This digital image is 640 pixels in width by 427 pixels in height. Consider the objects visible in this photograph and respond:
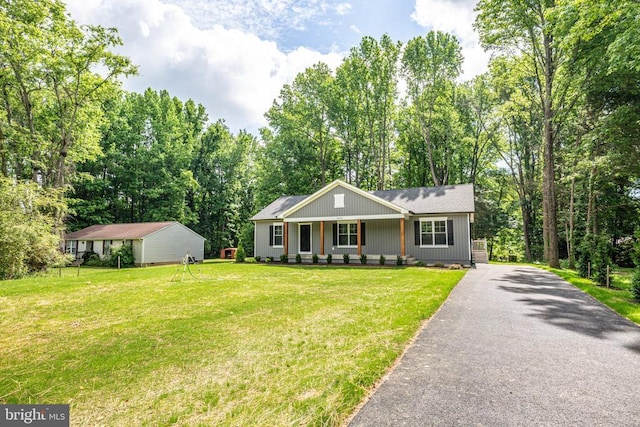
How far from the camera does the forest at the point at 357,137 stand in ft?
50.2

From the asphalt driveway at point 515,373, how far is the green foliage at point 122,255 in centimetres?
2368

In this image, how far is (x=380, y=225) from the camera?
1955 cm

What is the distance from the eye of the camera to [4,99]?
20.9 metres

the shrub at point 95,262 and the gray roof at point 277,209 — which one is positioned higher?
the gray roof at point 277,209

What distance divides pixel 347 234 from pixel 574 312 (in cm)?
1407

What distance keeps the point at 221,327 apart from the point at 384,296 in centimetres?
430

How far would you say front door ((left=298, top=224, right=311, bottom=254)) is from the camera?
70.9 feet

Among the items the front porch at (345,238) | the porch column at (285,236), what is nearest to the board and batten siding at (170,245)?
the front porch at (345,238)

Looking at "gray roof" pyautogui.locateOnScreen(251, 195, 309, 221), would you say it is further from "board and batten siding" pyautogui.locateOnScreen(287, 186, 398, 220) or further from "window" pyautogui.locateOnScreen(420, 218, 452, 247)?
"window" pyautogui.locateOnScreen(420, 218, 452, 247)

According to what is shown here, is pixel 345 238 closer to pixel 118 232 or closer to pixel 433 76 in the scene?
pixel 433 76

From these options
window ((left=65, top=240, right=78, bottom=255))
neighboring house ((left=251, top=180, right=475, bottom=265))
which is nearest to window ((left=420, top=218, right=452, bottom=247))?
neighboring house ((left=251, top=180, right=475, bottom=265))

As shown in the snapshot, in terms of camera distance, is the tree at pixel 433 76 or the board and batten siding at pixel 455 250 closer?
the board and batten siding at pixel 455 250

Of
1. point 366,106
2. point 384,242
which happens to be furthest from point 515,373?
point 366,106

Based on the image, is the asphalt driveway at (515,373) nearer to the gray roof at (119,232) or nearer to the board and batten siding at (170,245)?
the board and batten siding at (170,245)
